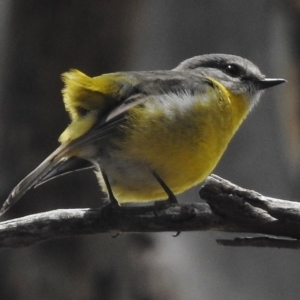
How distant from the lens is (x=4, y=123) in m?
2.40

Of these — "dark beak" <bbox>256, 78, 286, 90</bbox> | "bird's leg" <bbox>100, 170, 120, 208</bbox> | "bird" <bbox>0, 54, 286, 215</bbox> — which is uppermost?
"dark beak" <bbox>256, 78, 286, 90</bbox>

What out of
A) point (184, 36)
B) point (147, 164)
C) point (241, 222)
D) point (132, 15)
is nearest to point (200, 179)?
point (147, 164)

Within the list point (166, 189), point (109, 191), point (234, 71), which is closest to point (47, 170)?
Result: point (109, 191)

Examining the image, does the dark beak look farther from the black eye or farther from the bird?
the bird

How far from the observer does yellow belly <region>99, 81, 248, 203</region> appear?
175 cm

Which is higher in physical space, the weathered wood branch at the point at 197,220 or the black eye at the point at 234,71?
the black eye at the point at 234,71

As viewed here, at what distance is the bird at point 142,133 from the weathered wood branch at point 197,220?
8cm

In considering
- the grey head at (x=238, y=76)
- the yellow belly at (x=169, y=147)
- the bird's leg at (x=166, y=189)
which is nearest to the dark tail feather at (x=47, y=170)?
the yellow belly at (x=169, y=147)

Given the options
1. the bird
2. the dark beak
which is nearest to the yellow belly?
the bird

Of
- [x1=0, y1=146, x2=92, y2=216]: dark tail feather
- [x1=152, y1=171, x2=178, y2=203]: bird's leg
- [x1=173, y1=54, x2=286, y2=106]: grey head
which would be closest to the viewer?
[x1=0, y1=146, x2=92, y2=216]: dark tail feather

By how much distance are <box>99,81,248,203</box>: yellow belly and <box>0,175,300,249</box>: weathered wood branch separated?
0.12 m

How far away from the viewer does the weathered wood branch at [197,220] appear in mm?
1519

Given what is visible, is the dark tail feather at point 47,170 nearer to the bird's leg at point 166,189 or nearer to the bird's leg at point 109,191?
the bird's leg at point 109,191

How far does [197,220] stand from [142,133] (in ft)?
0.94
